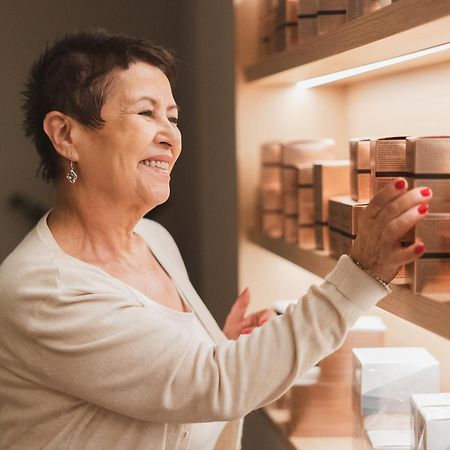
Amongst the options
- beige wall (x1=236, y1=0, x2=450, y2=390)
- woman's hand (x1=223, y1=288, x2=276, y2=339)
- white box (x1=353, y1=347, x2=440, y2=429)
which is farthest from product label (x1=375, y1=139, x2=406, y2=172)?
beige wall (x1=236, y1=0, x2=450, y2=390)

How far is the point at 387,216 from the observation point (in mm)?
1104

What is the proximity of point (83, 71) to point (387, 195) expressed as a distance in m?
0.67

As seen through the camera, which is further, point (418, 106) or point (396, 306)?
point (418, 106)

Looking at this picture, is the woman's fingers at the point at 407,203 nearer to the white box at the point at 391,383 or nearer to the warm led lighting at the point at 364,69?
the warm led lighting at the point at 364,69

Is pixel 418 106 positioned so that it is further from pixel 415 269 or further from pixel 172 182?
pixel 172 182

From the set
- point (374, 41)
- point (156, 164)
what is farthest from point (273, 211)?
point (374, 41)

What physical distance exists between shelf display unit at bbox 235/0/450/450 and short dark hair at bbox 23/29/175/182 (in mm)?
339

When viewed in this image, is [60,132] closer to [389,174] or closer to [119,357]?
[119,357]

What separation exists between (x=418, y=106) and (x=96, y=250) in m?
0.77

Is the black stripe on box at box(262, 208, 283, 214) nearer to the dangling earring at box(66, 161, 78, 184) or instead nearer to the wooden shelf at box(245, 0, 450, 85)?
the wooden shelf at box(245, 0, 450, 85)

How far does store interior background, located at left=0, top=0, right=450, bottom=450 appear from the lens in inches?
75.8

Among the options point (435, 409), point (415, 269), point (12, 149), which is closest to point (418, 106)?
point (415, 269)

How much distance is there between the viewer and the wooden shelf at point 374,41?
43.2 inches

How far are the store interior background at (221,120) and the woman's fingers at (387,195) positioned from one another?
1.88ft
